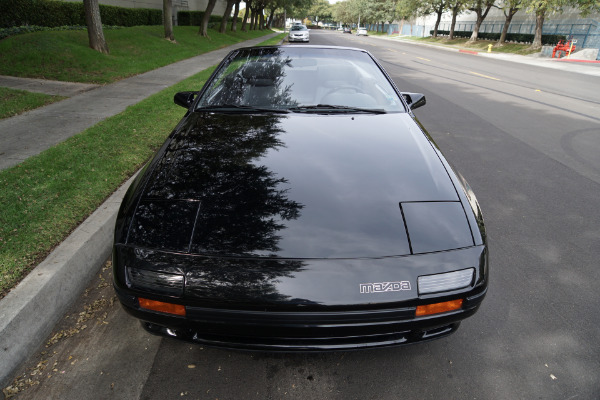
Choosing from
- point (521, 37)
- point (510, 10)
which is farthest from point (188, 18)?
point (521, 37)

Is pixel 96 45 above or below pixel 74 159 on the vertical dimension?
above

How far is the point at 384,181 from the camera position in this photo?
6.87ft

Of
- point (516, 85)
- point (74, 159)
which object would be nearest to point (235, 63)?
point (74, 159)

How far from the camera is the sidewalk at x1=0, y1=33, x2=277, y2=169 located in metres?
4.64

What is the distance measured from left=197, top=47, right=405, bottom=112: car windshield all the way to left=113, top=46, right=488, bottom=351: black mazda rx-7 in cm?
72

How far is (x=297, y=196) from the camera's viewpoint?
1.96 m

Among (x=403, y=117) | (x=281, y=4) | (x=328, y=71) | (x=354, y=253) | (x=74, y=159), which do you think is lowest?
(x=74, y=159)

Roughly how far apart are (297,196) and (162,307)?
812 millimetres

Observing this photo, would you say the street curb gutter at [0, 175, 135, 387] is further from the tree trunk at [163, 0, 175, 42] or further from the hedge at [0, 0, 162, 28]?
the tree trunk at [163, 0, 175, 42]

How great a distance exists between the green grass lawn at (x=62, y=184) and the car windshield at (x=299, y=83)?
1.35 metres

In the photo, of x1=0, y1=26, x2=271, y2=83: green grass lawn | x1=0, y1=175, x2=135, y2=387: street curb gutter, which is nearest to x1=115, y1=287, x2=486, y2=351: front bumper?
x1=0, y1=175, x2=135, y2=387: street curb gutter

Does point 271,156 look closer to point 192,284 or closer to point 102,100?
point 192,284

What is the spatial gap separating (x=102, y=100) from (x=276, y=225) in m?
6.94

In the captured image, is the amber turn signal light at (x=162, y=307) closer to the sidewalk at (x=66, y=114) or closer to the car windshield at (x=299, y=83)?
the car windshield at (x=299, y=83)
